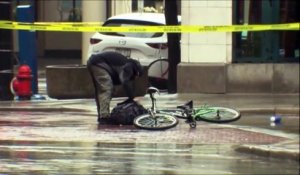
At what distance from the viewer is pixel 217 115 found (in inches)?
497

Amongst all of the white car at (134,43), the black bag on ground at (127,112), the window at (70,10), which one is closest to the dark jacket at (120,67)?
the black bag on ground at (127,112)

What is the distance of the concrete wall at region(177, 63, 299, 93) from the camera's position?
15648 mm

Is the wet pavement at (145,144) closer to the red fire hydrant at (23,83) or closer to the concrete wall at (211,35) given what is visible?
the red fire hydrant at (23,83)

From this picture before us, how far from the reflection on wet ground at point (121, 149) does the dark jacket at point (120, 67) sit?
0.79 meters

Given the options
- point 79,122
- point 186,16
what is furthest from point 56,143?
point 186,16

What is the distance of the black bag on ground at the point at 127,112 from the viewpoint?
12.6 meters

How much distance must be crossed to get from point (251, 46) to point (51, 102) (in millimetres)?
4439

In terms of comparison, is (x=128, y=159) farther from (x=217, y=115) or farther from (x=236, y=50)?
(x=236, y=50)

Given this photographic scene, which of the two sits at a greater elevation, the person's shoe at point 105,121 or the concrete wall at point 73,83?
the concrete wall at point 73,83

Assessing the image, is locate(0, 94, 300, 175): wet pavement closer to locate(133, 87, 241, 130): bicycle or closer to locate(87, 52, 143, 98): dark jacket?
locate(133, 87, 241, 130): bicycle

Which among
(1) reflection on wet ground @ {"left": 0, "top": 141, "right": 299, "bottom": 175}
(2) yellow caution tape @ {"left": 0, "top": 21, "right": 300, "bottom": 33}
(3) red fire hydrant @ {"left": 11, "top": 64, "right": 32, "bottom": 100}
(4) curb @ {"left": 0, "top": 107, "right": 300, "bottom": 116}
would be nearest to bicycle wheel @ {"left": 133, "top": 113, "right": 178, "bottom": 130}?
(1) reflection on wet ground @ {"left": 0, "top": 141, "right": 299, "bottom": 175}

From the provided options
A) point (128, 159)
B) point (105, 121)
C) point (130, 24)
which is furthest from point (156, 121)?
point (130, 24)

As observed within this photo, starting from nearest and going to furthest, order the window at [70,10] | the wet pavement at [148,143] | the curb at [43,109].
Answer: the wet pavement at [148,143] < the curb at [43,109] < the window at [70,10]

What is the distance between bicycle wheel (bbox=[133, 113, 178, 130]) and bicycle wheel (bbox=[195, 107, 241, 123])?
508mm
